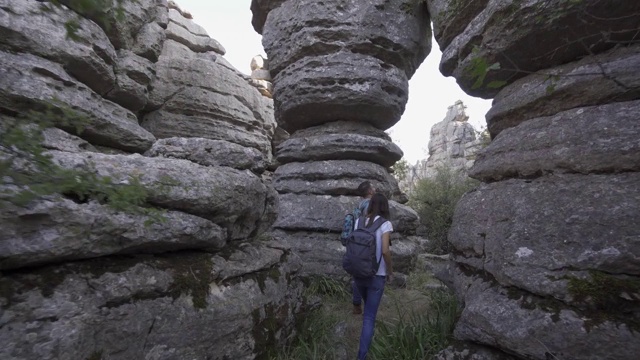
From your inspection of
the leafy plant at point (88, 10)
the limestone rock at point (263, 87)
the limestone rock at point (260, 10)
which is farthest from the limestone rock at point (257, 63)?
the leafy plant at point (88, 10)

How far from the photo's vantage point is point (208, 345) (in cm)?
303

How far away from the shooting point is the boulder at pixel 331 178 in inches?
291

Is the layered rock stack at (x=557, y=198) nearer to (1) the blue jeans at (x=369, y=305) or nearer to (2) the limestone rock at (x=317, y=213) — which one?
(1) the blue jeans at (x=369, y=305)

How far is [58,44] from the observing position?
616 cm

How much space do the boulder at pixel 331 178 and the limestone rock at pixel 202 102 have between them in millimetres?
5134

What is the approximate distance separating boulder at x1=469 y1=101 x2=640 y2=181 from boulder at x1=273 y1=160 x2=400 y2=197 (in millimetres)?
3428

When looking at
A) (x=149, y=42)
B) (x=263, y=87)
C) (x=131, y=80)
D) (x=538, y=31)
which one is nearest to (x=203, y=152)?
(x=538, y=31)

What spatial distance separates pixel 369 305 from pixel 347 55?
542cm

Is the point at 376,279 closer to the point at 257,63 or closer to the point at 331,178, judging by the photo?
the point at 331,178

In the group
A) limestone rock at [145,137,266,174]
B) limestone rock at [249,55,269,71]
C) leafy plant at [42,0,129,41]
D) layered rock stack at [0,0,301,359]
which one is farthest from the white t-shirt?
limestone rock at [249,55,269,71]

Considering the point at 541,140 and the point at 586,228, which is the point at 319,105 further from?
the point at 586,228

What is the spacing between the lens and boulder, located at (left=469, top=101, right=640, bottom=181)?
10.3ft

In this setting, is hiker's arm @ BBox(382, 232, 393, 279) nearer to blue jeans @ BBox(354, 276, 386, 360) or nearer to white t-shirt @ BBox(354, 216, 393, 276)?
white t-shirt @ BBox(354, 216, 393, 276)

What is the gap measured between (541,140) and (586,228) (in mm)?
1105
